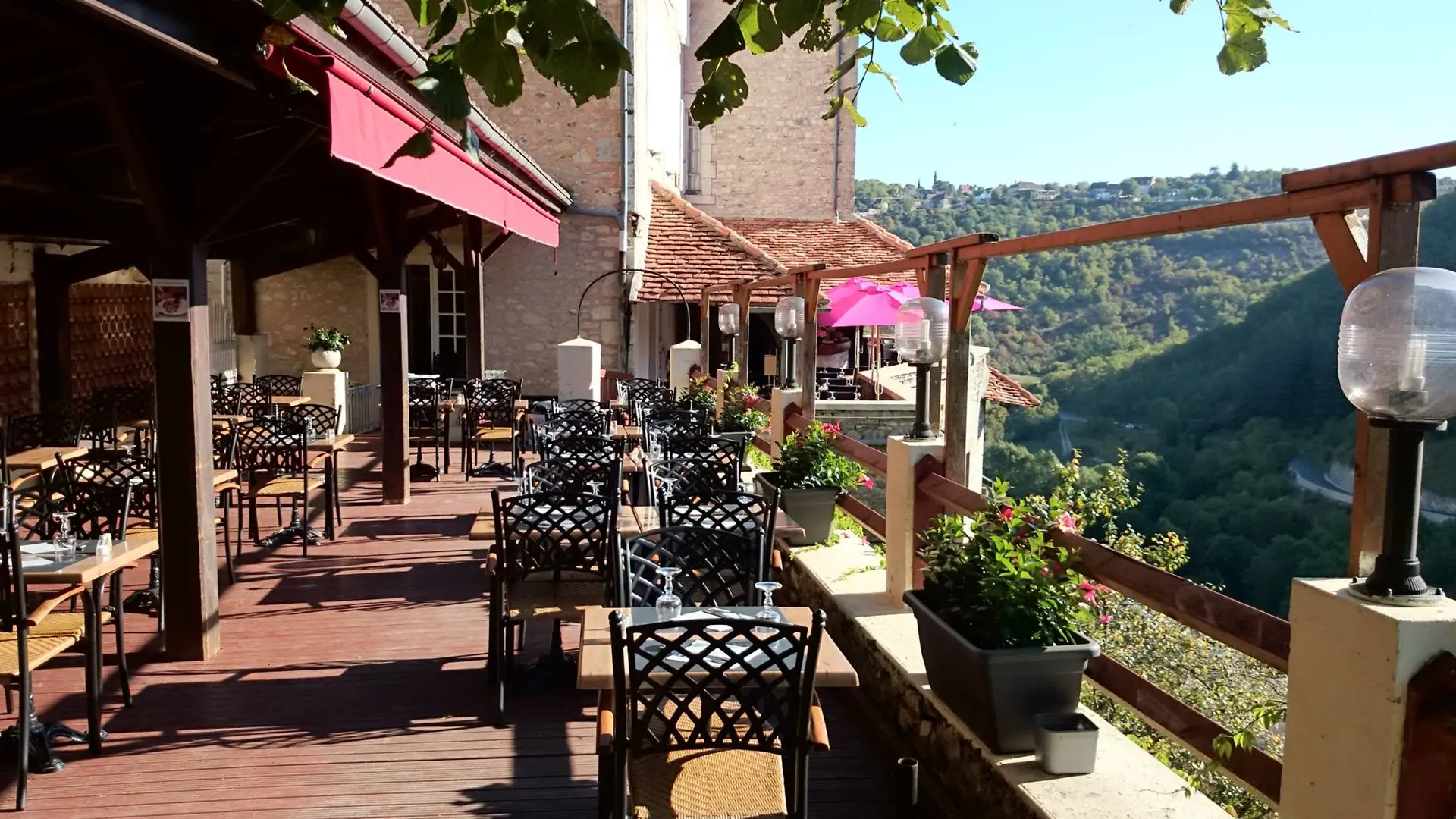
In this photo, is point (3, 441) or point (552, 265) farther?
point (552, 265)

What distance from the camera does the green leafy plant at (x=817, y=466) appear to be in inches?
234

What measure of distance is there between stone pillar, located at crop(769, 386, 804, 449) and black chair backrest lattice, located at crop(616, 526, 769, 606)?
3442 millimetres

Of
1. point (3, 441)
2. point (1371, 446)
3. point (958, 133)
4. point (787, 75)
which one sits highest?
point (787, 75)

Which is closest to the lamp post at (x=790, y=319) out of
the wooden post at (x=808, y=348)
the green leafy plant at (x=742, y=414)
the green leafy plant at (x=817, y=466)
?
the wooden post at (x=808, y=348)

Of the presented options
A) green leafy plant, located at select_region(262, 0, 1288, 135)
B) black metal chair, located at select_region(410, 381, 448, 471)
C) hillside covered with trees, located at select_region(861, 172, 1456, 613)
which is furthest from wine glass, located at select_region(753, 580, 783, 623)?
hillside covered with trees, located at select_region(861, 172, 1456, 613)

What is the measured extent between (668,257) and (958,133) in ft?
43.5

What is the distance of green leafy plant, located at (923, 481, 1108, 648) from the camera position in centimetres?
297

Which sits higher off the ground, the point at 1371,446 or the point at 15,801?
the point at 1371,446

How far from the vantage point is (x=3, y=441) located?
677cm

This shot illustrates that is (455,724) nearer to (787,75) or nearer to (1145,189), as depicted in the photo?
(787,75)

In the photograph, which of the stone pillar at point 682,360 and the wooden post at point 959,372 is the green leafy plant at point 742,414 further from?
the wooden post at point 959,372

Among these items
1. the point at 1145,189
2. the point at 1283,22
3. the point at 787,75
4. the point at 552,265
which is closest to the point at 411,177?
the point at 1283,22

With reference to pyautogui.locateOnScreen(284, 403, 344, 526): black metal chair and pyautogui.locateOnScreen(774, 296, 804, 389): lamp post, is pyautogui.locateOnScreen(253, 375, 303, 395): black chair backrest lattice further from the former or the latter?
pyautogui.locateOnScreen(774, 296, 804, 389): lamp post

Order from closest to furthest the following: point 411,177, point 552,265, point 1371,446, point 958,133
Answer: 1. point 1371,446
2. point 958,133
3. point 411,177
4. point 552,265
